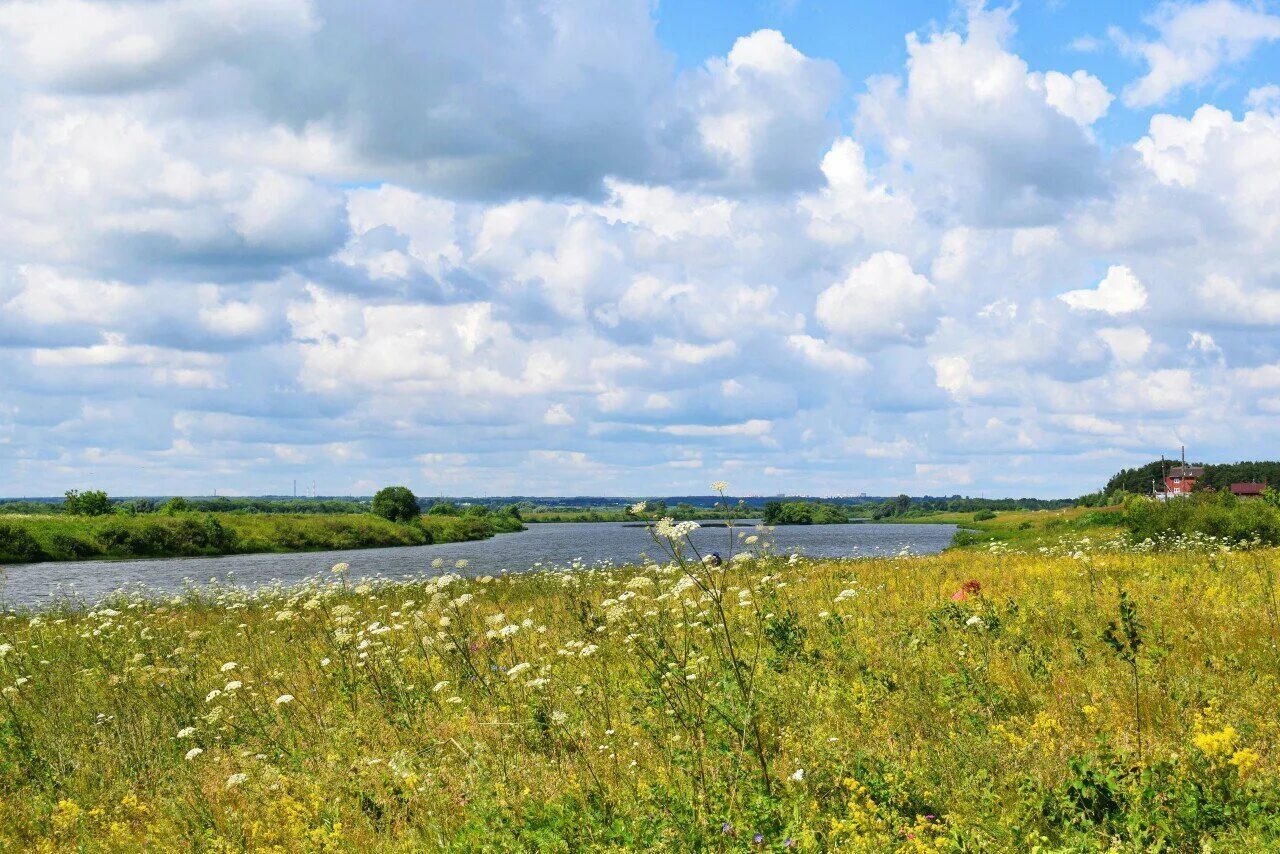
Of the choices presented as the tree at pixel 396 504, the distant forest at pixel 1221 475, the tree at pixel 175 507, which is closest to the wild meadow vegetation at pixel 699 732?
the tree at pixel 175 507

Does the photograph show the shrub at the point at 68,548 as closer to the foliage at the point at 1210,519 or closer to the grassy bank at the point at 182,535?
the grassy bank at the point at 182,535

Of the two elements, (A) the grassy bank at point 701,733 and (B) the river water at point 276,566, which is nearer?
(A) the grassy bank at point 701,733

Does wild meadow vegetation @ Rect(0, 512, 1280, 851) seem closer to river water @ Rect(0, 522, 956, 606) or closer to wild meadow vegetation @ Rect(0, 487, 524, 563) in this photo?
river water @ Rect(0, 522, 956, 606)

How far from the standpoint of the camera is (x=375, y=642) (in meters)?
10.1

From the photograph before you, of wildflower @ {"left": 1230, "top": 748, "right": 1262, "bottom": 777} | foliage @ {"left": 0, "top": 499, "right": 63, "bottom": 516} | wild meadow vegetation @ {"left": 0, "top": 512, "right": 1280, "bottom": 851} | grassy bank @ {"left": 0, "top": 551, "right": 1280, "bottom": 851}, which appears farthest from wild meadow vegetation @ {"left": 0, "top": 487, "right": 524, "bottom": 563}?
wildflower @ {"left": 1230, "top": 748, "right": 1262, "bottom": 777}

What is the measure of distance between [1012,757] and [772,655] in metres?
3.40

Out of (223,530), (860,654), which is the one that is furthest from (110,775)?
(223,530)

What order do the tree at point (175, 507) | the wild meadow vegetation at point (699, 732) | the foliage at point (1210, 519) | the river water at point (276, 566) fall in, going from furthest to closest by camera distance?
1. the tree at point (175, 507)
2. the river water at point (276, 566)
3. the foliage at point (1210, 519)
4. the wild meadow vegetation at point (699, 732)

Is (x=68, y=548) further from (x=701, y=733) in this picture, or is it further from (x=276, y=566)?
(x=701, y=733)

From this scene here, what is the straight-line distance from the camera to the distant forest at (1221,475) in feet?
490

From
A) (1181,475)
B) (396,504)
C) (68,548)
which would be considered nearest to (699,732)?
(68,548)

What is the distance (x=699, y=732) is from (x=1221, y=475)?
186 m

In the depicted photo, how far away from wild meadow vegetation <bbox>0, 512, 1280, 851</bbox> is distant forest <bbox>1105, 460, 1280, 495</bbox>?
15273 centimetres

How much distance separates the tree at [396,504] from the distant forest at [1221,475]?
391 feet
